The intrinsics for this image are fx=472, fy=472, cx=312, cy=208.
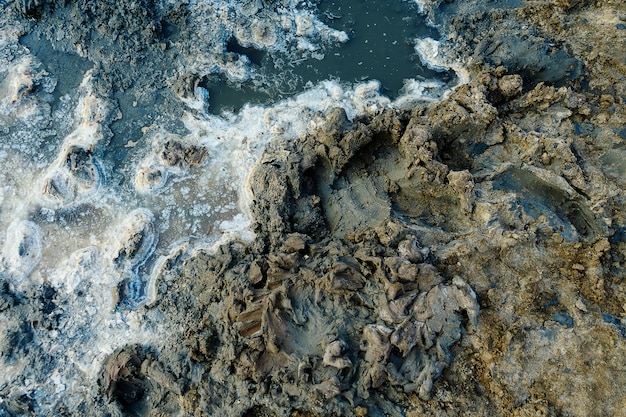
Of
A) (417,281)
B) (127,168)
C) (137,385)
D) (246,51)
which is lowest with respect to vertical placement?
(137,385)

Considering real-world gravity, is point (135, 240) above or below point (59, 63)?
below

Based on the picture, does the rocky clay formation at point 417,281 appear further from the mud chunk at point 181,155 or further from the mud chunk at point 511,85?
the mud chunk at point 181,155

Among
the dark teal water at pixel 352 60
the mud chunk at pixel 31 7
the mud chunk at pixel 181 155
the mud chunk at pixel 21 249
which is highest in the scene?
the mud chunk at pixel 31 7

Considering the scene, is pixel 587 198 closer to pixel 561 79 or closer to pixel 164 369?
pixel 561 79

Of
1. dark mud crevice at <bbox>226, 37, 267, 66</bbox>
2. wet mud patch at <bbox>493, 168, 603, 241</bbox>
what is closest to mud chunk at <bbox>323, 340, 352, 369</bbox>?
wet mud patch at <bbox>493, 168, 603, 241</bbox>

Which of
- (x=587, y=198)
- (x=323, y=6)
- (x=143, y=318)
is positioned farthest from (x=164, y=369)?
(x=323, y=6)

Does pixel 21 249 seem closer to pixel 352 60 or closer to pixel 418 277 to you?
pixel 418 277

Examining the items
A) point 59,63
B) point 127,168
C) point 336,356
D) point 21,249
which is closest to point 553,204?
point 336,356

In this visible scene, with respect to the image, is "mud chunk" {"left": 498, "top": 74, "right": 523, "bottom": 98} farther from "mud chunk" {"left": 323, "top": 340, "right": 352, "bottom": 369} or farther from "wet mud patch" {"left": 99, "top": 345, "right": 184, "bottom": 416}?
"wet mud patch" {"left": 99, "top": 345, "right": 184, "bottom": 416}

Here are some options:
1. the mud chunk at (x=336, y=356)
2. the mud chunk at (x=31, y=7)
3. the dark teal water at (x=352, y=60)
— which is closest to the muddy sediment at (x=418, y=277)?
the mud chunk at (x=336, y=356)
